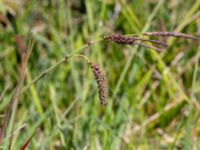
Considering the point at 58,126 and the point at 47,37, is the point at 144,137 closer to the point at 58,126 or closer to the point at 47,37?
the point at 58,126

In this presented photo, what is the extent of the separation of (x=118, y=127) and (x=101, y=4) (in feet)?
2.30

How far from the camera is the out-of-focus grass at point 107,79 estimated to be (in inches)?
64.4

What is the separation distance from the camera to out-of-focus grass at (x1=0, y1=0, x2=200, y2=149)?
5.37ft

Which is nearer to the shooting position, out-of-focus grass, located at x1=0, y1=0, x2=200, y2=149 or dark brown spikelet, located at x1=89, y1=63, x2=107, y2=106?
dark brown spikelet, located at x1=89, y1=63, x2=107, y2=106

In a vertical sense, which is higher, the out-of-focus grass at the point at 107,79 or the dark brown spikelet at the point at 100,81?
the out-of-focus grass at the point at 107,79

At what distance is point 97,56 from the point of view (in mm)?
1980

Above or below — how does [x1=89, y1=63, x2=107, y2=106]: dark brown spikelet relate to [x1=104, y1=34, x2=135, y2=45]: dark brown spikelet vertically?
below

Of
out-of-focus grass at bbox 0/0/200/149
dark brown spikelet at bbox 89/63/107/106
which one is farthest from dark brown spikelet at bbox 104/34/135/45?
out-of-focus grass at bbox 0/0/200/149

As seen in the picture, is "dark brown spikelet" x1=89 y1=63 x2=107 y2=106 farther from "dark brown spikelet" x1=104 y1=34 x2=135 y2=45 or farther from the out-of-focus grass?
the out-of-focus grass

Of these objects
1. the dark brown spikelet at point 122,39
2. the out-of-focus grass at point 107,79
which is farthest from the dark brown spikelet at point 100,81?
the out-of-focus grass at point 107,79

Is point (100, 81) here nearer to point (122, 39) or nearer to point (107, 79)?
point (122, 39)

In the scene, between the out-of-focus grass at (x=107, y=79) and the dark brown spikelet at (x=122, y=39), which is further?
the out-of-focus grass at (x=107, y=79)

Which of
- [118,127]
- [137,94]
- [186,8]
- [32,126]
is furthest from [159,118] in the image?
[186,8]

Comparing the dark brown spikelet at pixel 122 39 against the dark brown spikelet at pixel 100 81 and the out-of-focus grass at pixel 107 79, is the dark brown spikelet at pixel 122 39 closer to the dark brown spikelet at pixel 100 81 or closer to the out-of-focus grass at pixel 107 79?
the dark brown spikelet at pixel 100 81
